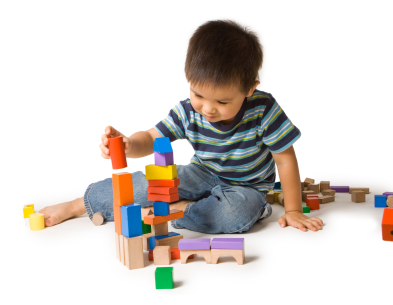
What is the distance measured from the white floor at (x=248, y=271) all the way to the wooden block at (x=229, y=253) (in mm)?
24

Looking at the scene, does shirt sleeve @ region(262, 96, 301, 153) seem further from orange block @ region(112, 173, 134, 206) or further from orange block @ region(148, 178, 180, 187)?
orange block @ region(112, 173, 134, 206)

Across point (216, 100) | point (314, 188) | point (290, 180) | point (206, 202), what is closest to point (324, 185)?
point (314, 188)

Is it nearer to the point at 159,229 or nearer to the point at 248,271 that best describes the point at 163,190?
the point at 159,229

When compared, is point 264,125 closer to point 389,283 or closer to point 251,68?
point 251,68

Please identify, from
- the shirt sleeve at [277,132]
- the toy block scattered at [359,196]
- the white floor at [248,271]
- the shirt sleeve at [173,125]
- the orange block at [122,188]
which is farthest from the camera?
the toy block scattered at [359,196]

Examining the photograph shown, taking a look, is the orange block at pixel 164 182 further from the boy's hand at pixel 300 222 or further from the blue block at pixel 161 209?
the boy's hand at pixel 300 222

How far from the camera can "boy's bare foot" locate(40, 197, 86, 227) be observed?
73.5 inches

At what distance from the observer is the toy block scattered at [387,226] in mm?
1510

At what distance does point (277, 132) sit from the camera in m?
1.80

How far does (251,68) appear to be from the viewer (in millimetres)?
1613

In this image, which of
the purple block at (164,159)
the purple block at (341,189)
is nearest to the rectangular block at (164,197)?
the purple block at (164,159)

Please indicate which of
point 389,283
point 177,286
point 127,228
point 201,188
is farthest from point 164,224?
point 389,283

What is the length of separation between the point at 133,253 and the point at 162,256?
0.31 ft

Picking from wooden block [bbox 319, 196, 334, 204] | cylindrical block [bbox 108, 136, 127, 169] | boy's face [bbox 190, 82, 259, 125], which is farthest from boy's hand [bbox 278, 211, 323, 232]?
cylindrical block [bbox 108, 136, 127, 169]
